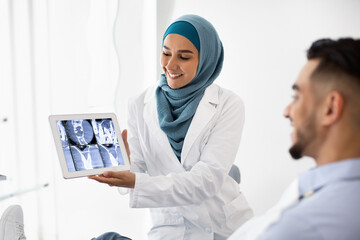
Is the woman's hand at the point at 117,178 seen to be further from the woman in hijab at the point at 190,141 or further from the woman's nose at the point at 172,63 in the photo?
the woman's nose at the point at 172,63

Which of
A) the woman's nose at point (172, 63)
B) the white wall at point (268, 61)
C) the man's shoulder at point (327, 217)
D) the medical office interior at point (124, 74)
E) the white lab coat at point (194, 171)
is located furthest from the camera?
the white wall at point (268, 61)

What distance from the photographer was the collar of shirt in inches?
32.9

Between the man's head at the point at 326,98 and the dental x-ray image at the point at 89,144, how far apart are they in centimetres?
70

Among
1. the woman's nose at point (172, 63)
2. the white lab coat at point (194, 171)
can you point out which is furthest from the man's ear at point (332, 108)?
the woman's nose at point (172, 63)

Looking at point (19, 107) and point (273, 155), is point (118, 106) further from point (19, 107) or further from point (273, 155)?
point (273, 155)

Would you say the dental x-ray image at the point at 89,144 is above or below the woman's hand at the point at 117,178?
above

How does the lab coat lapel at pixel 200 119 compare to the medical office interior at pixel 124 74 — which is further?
the medical office interior at pixel 124 74

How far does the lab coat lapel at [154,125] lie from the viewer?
168cm

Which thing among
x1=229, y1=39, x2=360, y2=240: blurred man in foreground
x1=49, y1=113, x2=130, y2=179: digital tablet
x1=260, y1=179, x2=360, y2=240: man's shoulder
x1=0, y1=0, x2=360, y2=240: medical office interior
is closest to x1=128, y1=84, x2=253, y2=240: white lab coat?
x1=49, y1=113, x2=130, y2=179: digital tablet

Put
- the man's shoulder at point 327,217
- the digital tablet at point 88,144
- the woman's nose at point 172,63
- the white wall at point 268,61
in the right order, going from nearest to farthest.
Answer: the man's shoulder at point 327,217 → the digital tablet at point 88,144 → the woman's nose at point 172,63 → the white wall at point 268,61

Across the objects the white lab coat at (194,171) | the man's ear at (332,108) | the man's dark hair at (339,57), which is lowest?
the white lab coat at (194,171)

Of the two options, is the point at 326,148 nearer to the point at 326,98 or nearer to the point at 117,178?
the point at 326,98

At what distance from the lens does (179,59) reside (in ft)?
5.48

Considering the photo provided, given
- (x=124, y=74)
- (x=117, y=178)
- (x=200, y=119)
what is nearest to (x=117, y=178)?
(x=117, y=178)
